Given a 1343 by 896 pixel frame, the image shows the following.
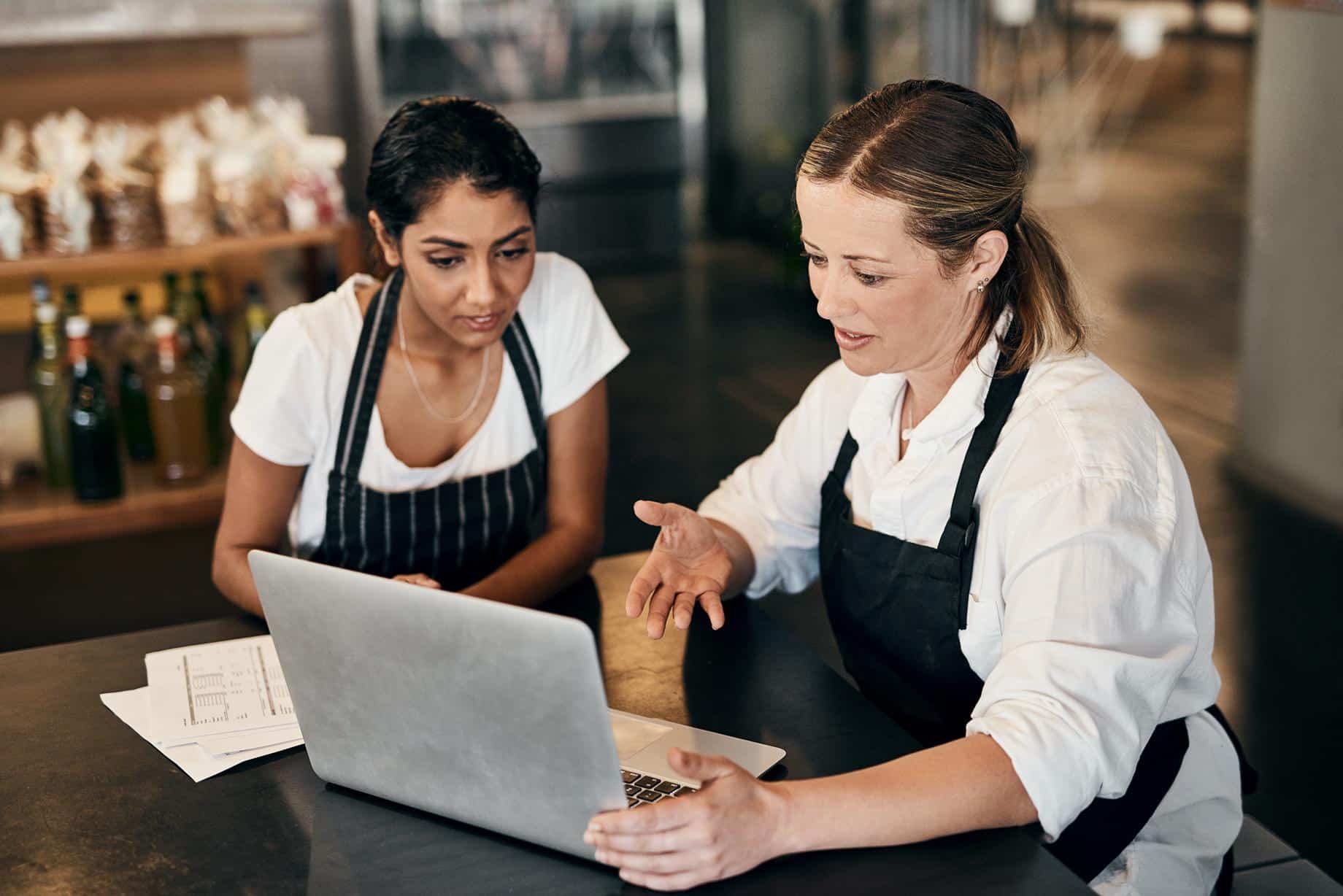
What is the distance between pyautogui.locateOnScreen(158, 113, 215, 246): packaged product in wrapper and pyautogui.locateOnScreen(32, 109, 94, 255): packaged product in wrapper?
0.61 feet

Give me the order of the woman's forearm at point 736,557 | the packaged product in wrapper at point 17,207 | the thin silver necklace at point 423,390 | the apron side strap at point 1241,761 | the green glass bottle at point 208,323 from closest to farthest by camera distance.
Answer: the apron side strap at point 1241,761 → the woman's forearm at point 736,557 → the thin silver necklace at point 423,390 → the packaged product in wrapper at point 17,207 → the green glass bottle at point 208,323

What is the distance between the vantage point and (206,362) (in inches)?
148

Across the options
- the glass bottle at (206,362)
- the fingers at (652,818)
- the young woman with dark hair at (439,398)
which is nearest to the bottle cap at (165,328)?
the glass bottle at (206,362)

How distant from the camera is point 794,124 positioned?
604cm

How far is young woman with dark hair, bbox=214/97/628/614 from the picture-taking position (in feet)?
6.29

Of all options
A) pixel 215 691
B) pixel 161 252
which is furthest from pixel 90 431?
pixel 215 691

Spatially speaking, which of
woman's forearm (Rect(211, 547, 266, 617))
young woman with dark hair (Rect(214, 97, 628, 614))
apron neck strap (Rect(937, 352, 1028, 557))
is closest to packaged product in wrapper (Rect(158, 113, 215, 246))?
young woman with dark hair (Rect(214, 97, 628, 614))

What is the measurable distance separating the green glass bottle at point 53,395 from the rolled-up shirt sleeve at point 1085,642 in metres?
2.68

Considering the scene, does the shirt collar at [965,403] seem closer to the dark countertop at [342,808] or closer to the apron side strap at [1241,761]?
the dark countertop at [342,808]

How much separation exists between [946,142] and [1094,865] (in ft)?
2.55

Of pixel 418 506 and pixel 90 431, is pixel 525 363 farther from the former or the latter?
pixel 90 431

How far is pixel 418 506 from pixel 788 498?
0.53 meters

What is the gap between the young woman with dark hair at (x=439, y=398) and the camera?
1.92 metres

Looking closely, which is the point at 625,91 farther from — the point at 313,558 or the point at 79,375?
the point at 313,558
